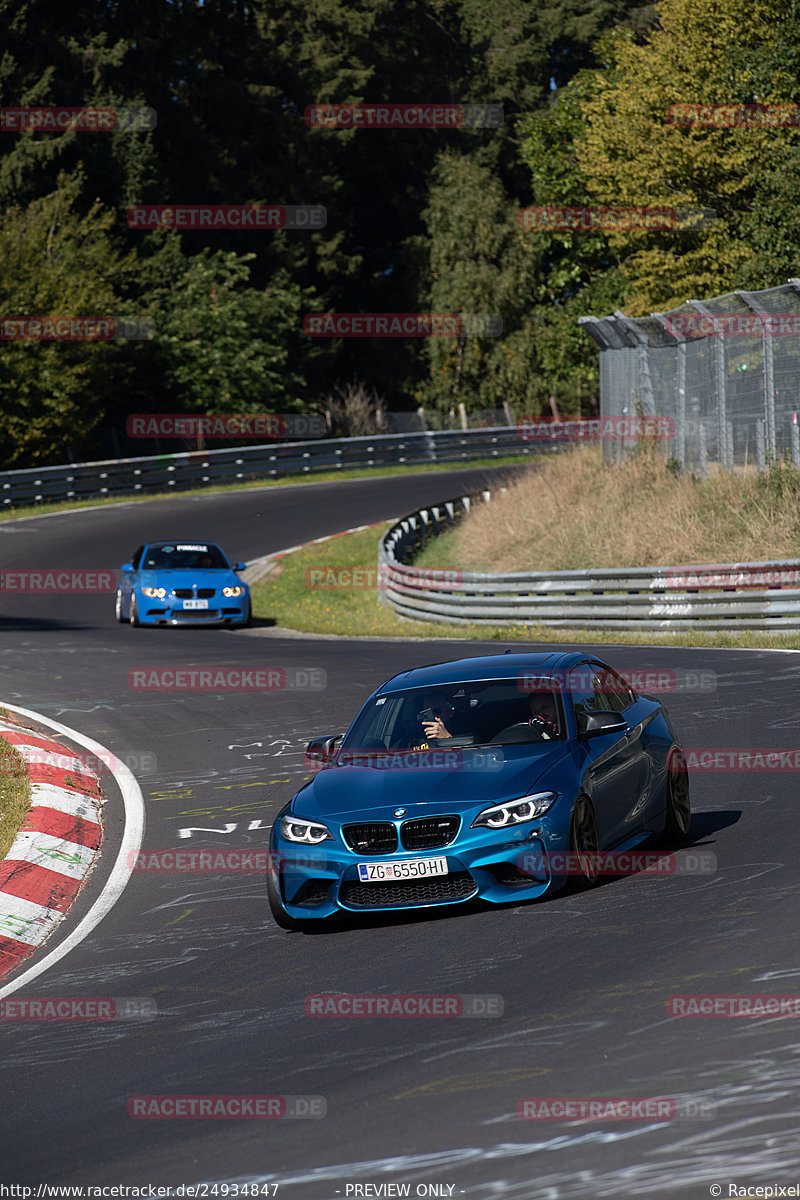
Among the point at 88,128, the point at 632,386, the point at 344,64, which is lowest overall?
the point at 632,386

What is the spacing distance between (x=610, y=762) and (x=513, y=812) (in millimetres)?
1086

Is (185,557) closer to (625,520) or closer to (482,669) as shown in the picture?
(625,520)

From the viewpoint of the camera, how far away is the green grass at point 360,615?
2184cm

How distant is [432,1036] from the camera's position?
633 centimetres

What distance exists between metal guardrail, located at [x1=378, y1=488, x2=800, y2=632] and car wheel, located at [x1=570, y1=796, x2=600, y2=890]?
42.0ft

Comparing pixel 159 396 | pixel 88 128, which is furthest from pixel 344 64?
pixel 159 396

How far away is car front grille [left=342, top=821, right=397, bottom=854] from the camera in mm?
8227

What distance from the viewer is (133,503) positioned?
44.1 m

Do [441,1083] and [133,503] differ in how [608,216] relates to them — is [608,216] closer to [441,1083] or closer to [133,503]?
[133,503]

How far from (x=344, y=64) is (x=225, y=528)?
39366 millimetres

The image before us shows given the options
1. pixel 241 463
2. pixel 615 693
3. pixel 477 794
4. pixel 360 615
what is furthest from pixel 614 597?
pixel 241 463

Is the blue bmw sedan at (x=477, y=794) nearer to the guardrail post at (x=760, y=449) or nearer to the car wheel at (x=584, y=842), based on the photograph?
the car wheel at (x=584, y=842)

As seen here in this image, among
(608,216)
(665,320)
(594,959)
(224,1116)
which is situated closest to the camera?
(224,1116)

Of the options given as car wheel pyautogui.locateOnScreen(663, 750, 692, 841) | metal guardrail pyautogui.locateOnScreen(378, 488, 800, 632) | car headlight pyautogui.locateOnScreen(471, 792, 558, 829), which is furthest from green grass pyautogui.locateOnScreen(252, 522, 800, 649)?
car headlight pyautogui.locateOnScreen(471, 792, 558, 829)
